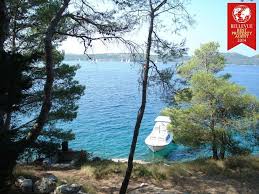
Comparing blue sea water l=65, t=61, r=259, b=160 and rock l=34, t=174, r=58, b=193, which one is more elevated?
rock l=34, t=174, r=58, b=193

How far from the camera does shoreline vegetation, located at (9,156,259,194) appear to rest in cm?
1210

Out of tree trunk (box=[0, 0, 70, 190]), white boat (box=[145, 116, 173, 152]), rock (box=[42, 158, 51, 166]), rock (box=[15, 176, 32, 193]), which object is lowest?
white boat (box=[145, 116, 173, 152])

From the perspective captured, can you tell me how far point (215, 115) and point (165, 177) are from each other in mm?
7226

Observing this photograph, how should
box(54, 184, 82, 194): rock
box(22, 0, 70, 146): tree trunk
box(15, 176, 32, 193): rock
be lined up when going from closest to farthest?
box(22, 0, 70, 146): tree trunk → box(54, 184, 82, 194): rock → box(15, 176, 32, 193): rock

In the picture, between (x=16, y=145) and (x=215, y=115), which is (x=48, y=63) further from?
(x=215, y=115)

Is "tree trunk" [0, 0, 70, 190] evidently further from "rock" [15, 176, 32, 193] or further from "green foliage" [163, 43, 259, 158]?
"green foliage" [163, 43, 259, 158]

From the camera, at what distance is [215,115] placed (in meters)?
19.6

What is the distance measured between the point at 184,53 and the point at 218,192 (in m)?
4.75

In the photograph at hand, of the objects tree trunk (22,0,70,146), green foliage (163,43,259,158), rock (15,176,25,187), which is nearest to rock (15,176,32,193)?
rock (15,176,25,187)

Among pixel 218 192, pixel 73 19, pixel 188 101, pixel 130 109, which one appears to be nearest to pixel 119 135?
pixel 130 109

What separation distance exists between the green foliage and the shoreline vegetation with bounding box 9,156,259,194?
3.99m

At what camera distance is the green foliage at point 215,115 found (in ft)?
62.5

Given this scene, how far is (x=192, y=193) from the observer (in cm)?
1216

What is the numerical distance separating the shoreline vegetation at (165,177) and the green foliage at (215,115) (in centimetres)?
399
